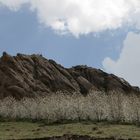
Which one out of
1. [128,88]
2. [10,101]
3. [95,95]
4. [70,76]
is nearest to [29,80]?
[70,76]

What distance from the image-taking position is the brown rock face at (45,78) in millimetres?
150875

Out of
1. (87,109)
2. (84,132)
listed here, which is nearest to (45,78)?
(87,109)

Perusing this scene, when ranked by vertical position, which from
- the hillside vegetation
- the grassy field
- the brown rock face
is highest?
the brown rock face

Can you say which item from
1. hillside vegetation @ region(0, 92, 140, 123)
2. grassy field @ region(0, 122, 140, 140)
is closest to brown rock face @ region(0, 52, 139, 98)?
hillside vegetation @ region(0, 92, 140, 123)

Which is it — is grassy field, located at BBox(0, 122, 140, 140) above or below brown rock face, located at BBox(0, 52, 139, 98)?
below

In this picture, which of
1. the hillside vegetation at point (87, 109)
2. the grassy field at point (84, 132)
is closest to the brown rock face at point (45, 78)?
the hillside vegetation at point (87, 109)

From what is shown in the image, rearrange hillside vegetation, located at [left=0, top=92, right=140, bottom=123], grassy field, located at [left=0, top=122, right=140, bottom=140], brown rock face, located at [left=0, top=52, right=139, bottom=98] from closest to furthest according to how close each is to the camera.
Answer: grassy field, located at [left=0, top=122, right=140, bottom=140] → hillside vegetation, located at [left=0, top=92, right=140, bottom=123] → brown rock face, located at [left=0, top=52, right=139, bottom=98]

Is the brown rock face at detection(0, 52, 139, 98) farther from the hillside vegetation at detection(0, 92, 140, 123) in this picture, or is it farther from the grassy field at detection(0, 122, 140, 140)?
the grassy field at detection(0, 122, 140, 140)

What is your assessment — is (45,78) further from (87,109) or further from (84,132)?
(84,132)

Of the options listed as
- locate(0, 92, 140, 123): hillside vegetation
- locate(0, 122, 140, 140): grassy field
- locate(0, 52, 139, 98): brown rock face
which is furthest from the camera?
locate(0, 52, 139, 98): brown rock face

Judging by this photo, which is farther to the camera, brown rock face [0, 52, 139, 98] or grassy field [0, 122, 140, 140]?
brown rock face [0, 52, 139, 98]

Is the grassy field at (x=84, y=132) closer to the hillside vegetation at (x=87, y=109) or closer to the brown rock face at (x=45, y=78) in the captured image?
the hillside vegetation at (x=87, y=109)

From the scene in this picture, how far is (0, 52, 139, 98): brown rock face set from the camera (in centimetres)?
15088

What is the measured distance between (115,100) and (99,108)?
2996 millimetres
